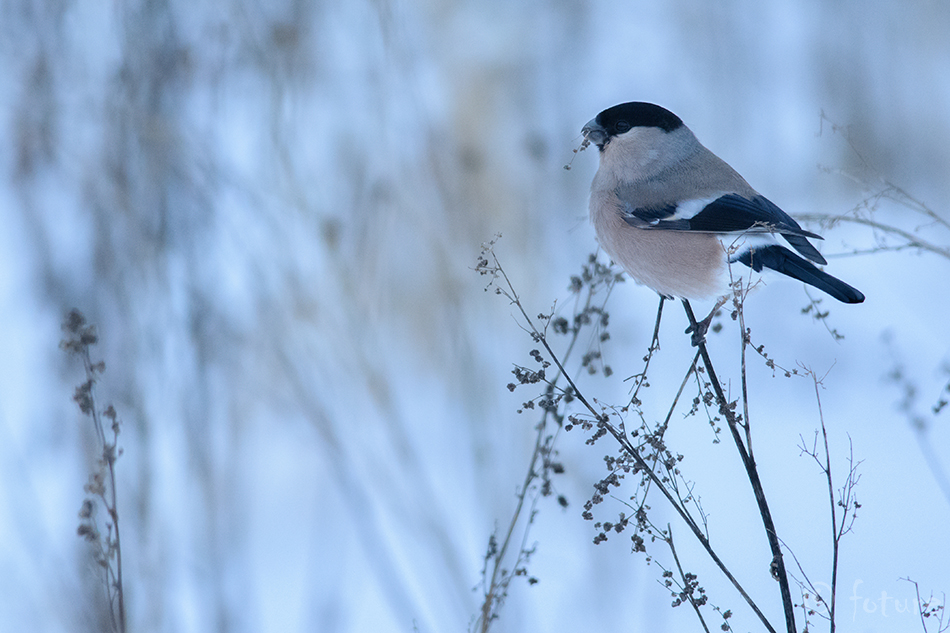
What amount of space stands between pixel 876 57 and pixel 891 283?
109 centimetres

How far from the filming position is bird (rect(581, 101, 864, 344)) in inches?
60.4

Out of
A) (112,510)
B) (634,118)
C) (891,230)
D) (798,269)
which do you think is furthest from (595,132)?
(112,510)

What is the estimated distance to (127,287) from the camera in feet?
5.77

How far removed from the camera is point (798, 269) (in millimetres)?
1469

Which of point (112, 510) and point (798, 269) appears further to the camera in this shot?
point (798, 269)

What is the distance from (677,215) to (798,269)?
0.36m

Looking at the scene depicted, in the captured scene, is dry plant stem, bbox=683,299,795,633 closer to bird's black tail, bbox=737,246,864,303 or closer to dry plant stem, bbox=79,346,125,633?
bird's black tail, bbox=737,246,864,303

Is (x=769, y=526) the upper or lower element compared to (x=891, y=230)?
lower

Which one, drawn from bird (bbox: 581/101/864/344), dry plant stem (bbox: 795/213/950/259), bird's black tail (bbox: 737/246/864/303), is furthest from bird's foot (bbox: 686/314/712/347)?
dry plant stem (bbox: 795/213/950/259)

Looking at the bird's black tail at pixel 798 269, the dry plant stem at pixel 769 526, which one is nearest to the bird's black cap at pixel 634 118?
the bird's black tail at pixel 798 269

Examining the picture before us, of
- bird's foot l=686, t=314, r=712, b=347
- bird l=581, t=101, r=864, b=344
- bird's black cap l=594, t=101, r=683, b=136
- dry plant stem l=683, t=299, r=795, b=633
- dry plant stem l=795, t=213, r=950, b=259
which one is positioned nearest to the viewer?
dry plant stem l=683, t=299, r=795, b=633

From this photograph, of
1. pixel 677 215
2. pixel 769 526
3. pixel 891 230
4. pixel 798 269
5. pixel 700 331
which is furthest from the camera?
pixel 677 215

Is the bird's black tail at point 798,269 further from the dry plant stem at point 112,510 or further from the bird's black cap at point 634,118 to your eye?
the dry plant stem at point 112,510

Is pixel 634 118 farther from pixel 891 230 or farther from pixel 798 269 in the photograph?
pixel 891 230
